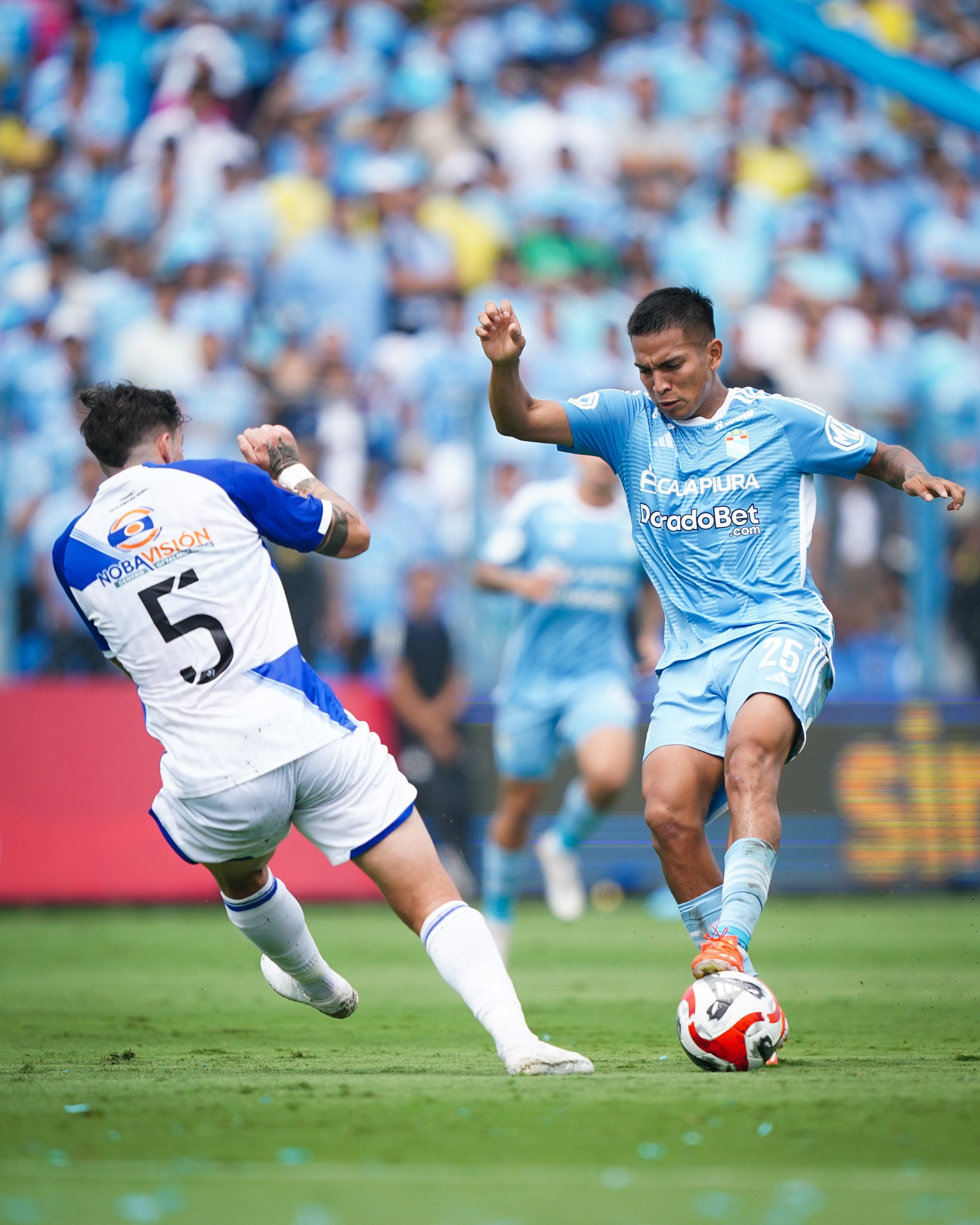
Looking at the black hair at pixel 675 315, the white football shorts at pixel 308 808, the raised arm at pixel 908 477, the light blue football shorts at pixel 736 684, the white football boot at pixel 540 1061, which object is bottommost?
the white football boot at pixel 540 1061

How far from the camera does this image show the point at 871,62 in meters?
14.2

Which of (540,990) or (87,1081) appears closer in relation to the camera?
(87,1081)

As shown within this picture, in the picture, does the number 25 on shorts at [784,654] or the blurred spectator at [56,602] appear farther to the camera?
the blurred spectator at [56,602]

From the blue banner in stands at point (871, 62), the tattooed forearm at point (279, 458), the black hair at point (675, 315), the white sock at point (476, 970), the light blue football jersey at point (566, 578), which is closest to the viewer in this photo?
the white sock at point (476, 970)

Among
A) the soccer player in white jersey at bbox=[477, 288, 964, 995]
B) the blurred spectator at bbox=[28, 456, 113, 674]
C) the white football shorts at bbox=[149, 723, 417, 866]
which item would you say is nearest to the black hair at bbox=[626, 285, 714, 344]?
the soccer player in white jersey at bbox=[477, 288, 964, 995]

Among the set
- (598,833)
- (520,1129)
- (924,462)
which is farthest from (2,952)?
(924,462)

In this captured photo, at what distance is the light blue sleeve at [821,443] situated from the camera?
19.3 feet

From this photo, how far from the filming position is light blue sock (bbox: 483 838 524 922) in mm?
9422

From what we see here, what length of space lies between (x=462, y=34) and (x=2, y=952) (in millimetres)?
11769

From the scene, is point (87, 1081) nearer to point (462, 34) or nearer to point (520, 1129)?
point (520, 1129)

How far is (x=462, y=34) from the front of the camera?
17891 millimetres

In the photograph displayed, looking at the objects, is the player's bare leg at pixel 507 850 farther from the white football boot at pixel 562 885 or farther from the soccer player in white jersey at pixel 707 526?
the soccer player in white jersey at pixel 707 526

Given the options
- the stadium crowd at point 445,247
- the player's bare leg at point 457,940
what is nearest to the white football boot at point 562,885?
the stadium crowd at point 445,247

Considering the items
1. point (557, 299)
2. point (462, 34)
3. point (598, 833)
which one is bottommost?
point (598, 833)
